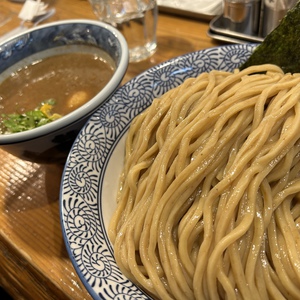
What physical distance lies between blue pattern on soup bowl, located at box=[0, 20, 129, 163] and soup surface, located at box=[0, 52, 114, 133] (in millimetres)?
43

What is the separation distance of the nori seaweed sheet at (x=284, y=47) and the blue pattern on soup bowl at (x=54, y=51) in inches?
20.0

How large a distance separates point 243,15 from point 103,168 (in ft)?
3.95

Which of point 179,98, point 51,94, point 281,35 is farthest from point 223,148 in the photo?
point 51,94

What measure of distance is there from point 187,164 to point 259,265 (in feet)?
1.08

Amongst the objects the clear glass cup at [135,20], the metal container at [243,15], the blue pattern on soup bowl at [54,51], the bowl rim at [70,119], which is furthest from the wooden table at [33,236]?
the metal container at [243,15]

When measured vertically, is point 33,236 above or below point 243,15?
below

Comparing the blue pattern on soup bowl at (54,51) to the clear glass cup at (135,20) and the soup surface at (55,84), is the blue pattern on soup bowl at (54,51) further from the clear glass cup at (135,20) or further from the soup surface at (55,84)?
the clear glass cup at (135,20)

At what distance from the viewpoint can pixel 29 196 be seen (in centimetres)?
143

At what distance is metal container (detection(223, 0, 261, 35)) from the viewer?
185cm

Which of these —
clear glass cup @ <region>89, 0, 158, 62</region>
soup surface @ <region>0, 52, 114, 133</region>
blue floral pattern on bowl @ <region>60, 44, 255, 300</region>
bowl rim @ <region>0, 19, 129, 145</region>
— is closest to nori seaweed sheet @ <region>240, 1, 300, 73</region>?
blue floral pattern on bowl @ <region>60, 44, 255, 300</region>

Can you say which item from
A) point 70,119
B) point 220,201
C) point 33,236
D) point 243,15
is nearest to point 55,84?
point 70,119

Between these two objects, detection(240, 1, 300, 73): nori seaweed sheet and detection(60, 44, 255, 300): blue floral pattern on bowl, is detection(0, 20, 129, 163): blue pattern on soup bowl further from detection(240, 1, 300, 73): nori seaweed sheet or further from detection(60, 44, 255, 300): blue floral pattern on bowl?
detection(240, 1, 300, 73): nori seaweed sheet

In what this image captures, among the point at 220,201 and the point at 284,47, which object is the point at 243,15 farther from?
the point at 220,201

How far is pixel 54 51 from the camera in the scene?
5.46 feet
